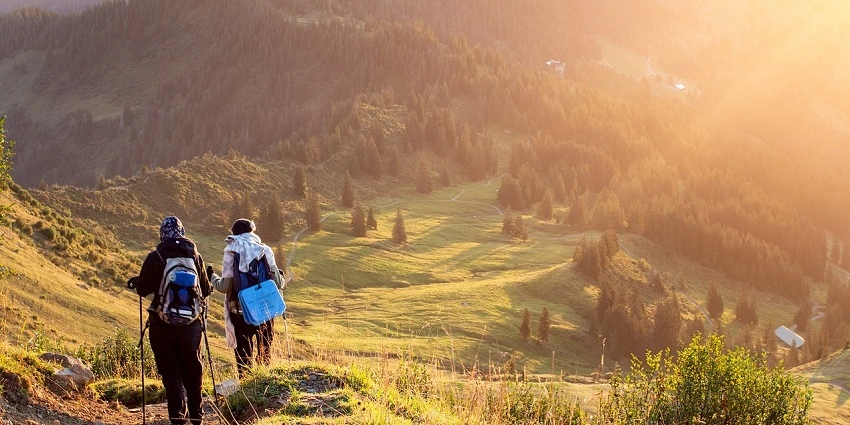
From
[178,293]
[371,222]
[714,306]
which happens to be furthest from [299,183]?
[178,293]

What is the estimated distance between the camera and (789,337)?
108 meters

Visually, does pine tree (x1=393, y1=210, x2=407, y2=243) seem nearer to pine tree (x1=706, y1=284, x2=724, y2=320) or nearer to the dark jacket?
pine tree (x1=706, y1=284, x2=724, y2=320)

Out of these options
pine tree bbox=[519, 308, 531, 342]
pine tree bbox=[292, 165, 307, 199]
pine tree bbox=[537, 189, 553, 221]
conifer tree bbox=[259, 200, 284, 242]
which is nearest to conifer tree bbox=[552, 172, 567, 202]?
pine tree bbox=[537, 189, 553, 221]

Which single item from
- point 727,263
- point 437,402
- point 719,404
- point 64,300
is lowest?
point 727,263

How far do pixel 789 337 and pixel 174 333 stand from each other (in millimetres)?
111479

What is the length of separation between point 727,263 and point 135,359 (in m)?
132

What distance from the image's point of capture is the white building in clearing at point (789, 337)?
106875mm

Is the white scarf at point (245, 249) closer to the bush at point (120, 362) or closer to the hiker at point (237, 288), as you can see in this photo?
the hiker at point (237, 288)

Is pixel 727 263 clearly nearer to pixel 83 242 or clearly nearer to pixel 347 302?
pixel 347 302

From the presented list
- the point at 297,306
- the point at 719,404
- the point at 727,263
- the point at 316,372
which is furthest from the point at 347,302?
the point at 727,263

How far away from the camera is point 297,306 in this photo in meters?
75.1

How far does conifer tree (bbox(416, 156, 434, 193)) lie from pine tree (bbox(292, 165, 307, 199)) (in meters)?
30.6

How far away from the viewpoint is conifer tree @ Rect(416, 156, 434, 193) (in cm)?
13912

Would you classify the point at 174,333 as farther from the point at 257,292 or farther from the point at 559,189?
the point at 559,189
